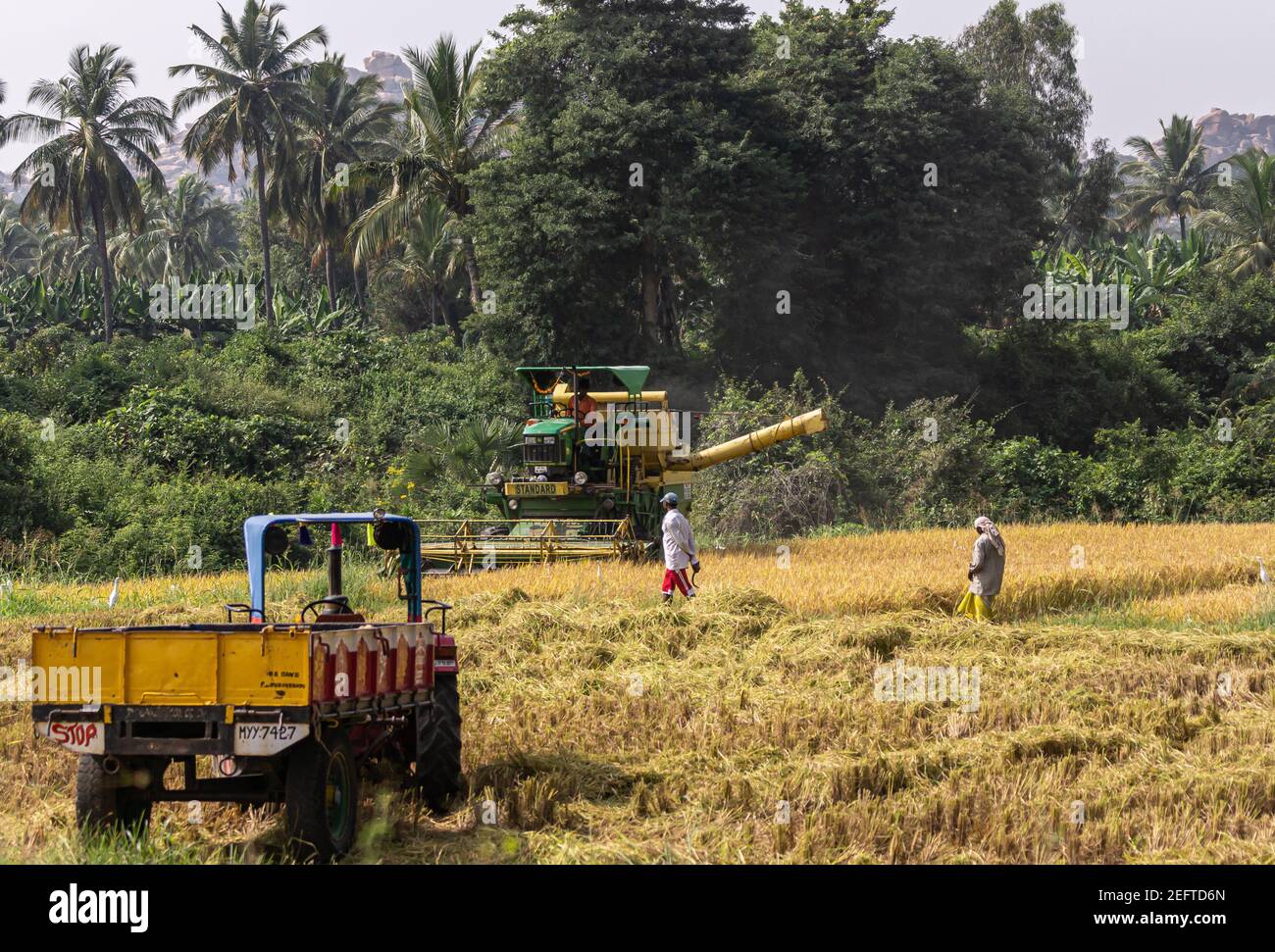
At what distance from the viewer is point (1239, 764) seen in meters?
10.1

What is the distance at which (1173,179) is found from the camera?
82.9m

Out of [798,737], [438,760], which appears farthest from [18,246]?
[438,760]

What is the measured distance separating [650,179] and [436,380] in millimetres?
8598

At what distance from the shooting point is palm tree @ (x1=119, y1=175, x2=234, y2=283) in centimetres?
7894

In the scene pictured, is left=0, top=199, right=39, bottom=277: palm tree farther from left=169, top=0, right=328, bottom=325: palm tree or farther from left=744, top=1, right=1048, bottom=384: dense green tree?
left=744, top=1, right=1048, bottom=384: dense green tree

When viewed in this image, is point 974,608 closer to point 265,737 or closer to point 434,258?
point 265,737

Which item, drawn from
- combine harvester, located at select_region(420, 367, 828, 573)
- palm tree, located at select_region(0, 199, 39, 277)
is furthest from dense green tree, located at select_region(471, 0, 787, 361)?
palm tree, located at select_region(0, 199, 39, 277)

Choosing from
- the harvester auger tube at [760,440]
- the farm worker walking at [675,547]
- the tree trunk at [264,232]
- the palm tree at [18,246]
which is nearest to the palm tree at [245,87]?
the tree trunk at [264,232]

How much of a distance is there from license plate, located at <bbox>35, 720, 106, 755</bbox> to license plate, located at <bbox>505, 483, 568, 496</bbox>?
16.1 meters

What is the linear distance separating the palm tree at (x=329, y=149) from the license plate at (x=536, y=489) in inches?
1161

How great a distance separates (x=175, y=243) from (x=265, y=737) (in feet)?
269

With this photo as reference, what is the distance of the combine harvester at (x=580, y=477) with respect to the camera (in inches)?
913

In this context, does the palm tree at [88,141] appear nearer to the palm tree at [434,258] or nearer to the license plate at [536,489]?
the palm tree at [434,258]
